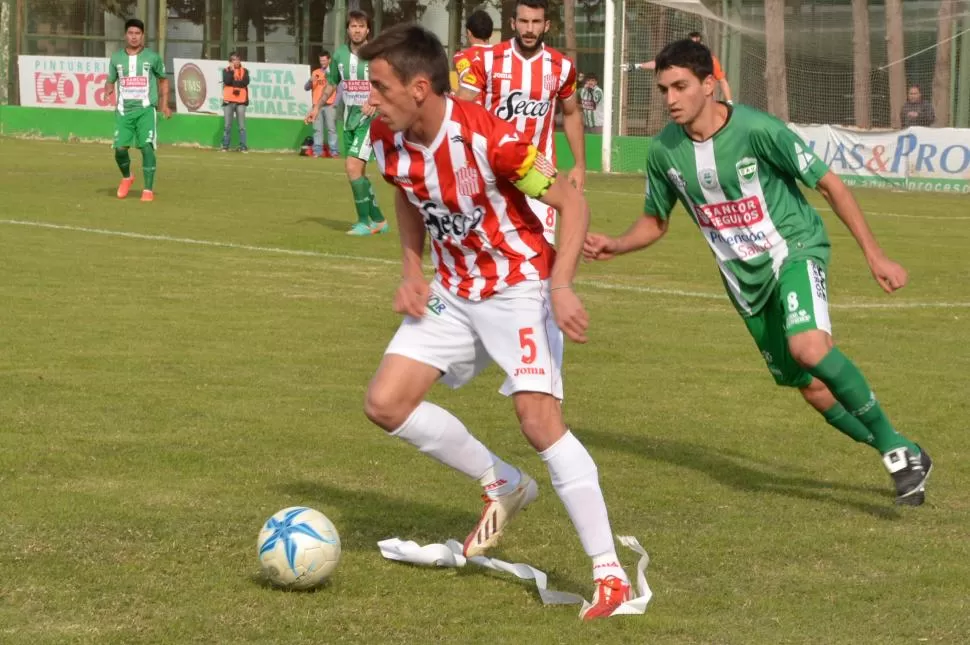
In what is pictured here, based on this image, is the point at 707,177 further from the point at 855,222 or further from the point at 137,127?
the point at 137,127

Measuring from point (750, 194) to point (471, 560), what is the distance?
1.88m

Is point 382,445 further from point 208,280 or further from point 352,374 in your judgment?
point 208,280

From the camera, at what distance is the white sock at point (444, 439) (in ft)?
17.2

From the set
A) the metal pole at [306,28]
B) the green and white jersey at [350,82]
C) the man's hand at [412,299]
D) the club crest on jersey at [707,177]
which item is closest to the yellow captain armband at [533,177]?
the man's hand at [412,299]

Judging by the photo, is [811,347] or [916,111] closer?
[811,347]

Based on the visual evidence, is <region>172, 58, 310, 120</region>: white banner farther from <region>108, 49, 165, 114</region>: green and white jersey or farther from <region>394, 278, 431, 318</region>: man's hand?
<region>394, 278, 431, 318</region>: man's hand

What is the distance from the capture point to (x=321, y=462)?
22.4 ft

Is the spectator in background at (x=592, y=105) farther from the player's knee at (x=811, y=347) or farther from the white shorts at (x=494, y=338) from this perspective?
the white shorts at (x=494, y=338)

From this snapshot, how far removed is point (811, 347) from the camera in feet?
19.9

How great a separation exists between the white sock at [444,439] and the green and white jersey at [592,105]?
1050 inches

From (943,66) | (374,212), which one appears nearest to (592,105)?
(943,66)

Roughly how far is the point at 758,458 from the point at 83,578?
3.32 metres

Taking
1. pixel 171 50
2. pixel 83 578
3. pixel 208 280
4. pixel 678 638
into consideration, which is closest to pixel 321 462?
pixel 83 578

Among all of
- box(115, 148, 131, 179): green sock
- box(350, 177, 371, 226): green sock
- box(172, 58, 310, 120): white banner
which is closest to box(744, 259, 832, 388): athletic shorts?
box(350, 177, 371, 226): green sock
